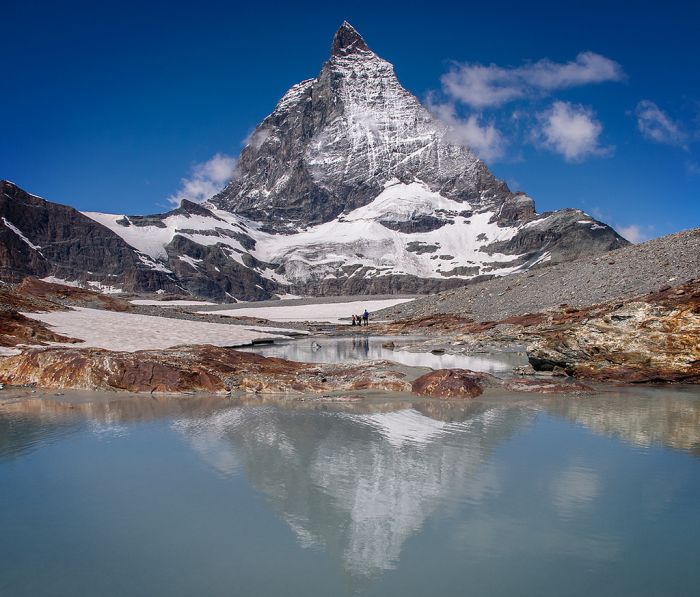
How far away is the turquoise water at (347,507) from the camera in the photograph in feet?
12.4

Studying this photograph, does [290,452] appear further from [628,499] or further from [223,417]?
[628,499]

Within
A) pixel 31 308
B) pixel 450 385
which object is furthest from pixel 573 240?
pixel 450 385

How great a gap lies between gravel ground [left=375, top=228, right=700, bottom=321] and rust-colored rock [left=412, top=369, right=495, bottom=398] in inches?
793

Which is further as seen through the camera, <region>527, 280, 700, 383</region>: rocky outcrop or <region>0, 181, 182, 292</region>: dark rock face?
<region>0, 181, 182, 292</region>: dark rock face

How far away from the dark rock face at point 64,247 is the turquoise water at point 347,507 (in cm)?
17529

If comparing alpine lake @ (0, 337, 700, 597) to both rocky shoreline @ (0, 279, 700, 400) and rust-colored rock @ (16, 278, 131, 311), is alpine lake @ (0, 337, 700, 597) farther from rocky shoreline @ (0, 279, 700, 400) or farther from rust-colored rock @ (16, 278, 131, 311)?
rust-colored rock @ (16, 278, 131, 311)

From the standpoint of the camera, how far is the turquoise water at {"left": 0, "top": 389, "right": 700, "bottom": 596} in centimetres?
378

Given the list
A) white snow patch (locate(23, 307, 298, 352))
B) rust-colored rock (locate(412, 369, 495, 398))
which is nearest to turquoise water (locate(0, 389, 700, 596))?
rust-colored rock (locate(412, 369, 495, 398))

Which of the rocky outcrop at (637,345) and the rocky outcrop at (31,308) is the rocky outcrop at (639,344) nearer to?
the rocky outcrop at (637,345)

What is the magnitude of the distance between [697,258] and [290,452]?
2995 cm

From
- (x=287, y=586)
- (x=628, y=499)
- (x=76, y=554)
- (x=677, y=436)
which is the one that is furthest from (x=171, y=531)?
(x=677, y=436)

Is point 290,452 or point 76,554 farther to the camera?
point 290,452

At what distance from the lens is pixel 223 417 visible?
8.59 meters

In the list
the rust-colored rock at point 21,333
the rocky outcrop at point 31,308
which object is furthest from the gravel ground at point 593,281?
the rocky outcrop at point 31,308
